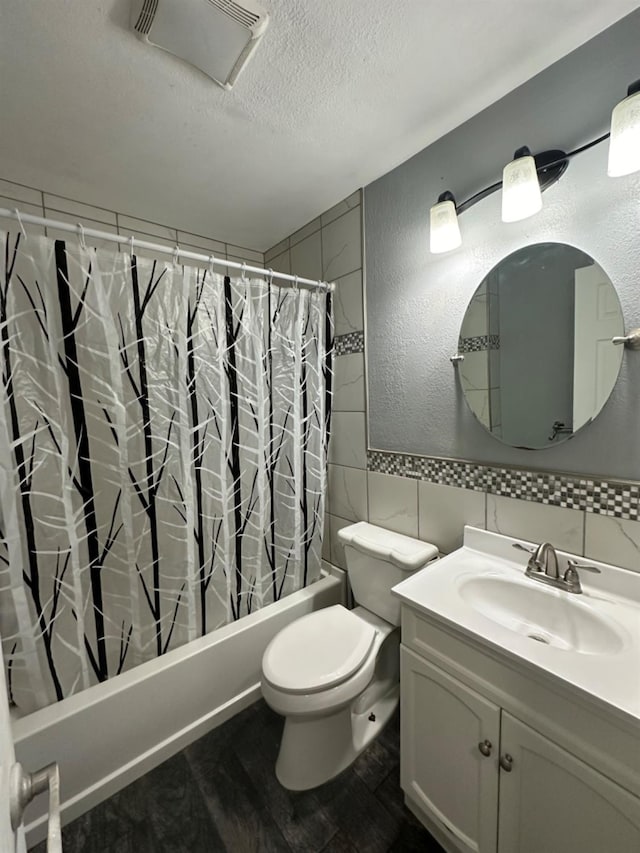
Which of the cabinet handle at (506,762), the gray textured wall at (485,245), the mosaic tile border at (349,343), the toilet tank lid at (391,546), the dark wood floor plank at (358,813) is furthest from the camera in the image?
the mosaic tile border at (349,343)

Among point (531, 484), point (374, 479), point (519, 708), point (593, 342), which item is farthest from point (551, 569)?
point (374, 479)

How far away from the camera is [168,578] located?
1.40 m

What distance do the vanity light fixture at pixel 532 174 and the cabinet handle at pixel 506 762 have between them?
1.45 meters

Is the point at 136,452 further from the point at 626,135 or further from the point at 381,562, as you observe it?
the point at 626,135

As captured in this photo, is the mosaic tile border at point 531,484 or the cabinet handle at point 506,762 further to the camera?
the mosaic tile border at point 531,484

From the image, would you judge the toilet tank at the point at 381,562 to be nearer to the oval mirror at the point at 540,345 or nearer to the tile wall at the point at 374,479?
the tile wall at the point at 374,479

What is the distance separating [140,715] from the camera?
128 cm

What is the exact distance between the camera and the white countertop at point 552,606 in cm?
70

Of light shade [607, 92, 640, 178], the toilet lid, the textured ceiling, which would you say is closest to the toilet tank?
the toilet lid

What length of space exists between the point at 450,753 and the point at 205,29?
2.04 metres

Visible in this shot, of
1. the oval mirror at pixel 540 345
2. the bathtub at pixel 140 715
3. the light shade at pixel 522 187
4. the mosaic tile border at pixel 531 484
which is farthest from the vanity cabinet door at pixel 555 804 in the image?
the light shade at pixel 522 187

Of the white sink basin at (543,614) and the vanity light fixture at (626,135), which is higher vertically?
the vanity light fixture at (626,135)

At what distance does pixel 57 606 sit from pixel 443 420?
4.98 ft

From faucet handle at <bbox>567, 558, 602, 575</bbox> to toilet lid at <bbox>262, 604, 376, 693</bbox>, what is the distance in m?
0.72
